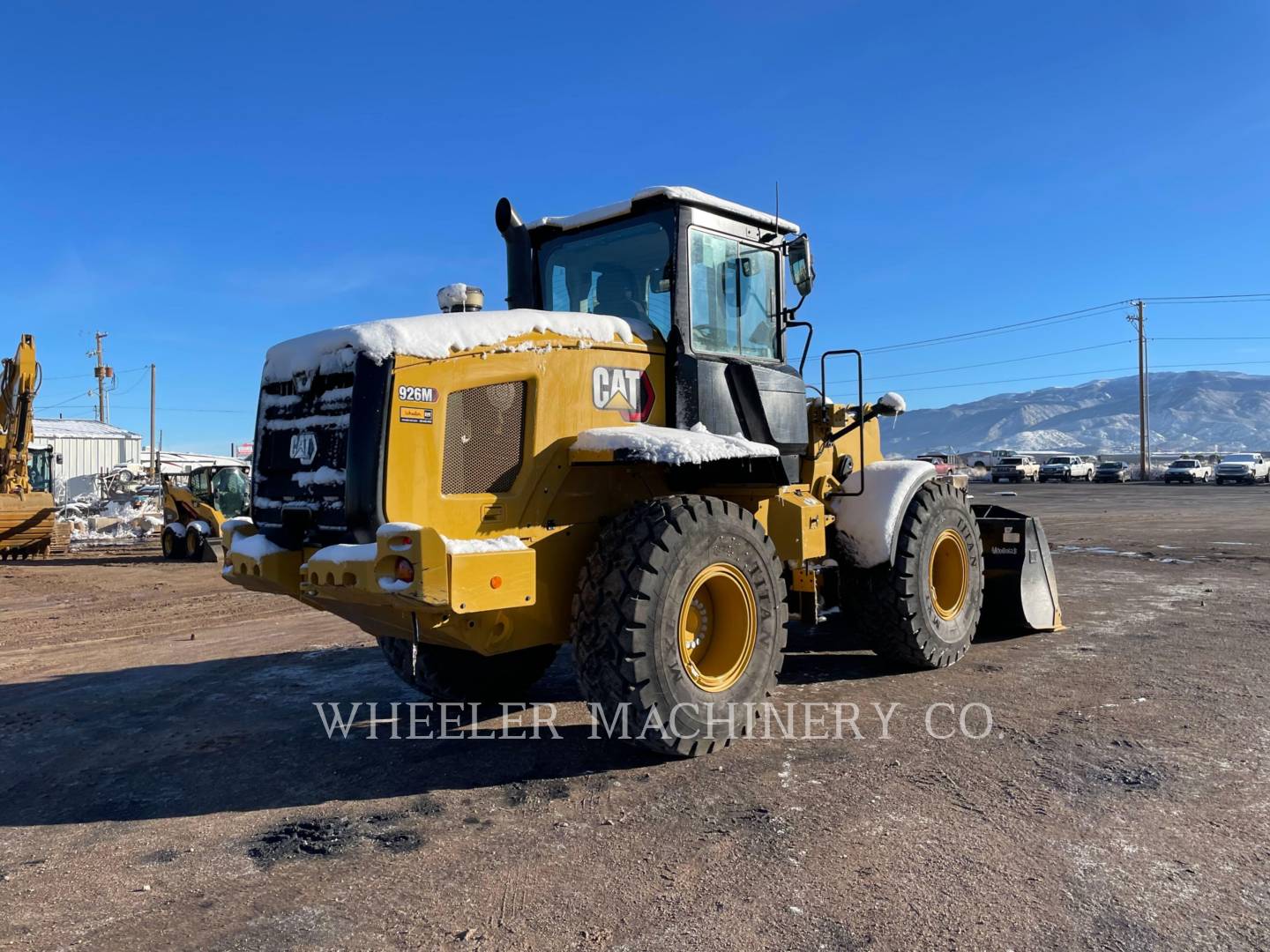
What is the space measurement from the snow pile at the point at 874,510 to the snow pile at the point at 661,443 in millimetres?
1570

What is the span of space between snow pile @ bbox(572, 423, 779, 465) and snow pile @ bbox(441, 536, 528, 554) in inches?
24.0

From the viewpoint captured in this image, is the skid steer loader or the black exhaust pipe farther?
the black exhaust pipe

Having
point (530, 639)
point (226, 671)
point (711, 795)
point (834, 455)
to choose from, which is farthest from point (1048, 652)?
point (226, 671)

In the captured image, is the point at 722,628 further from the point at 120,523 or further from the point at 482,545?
the point at 120,523

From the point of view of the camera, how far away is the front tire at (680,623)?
425 cm

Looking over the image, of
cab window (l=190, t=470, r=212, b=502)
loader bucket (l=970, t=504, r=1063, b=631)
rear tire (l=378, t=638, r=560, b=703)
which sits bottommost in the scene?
rear tire (l=378, t=638, r=560, b=703)

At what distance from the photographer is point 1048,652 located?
6855 mm

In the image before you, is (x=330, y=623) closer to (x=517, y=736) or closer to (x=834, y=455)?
(x=517, y=736)

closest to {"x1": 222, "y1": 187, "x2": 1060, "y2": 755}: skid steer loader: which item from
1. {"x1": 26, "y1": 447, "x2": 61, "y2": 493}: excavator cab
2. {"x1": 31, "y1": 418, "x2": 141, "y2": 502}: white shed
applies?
{"x1": 26, "y1": 447, "x2": 61, "y2": 493}: excavator cab

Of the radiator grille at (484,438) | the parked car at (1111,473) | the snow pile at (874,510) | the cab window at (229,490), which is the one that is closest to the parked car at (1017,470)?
the parked car at (1111,473)

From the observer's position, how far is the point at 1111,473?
47.8 m

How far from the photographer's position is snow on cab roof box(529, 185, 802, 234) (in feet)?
17.1

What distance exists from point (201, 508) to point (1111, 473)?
148 feet

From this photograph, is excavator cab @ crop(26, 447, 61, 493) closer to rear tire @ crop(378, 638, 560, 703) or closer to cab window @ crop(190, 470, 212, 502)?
cab window @ crop(190, 470, 212, 502)
